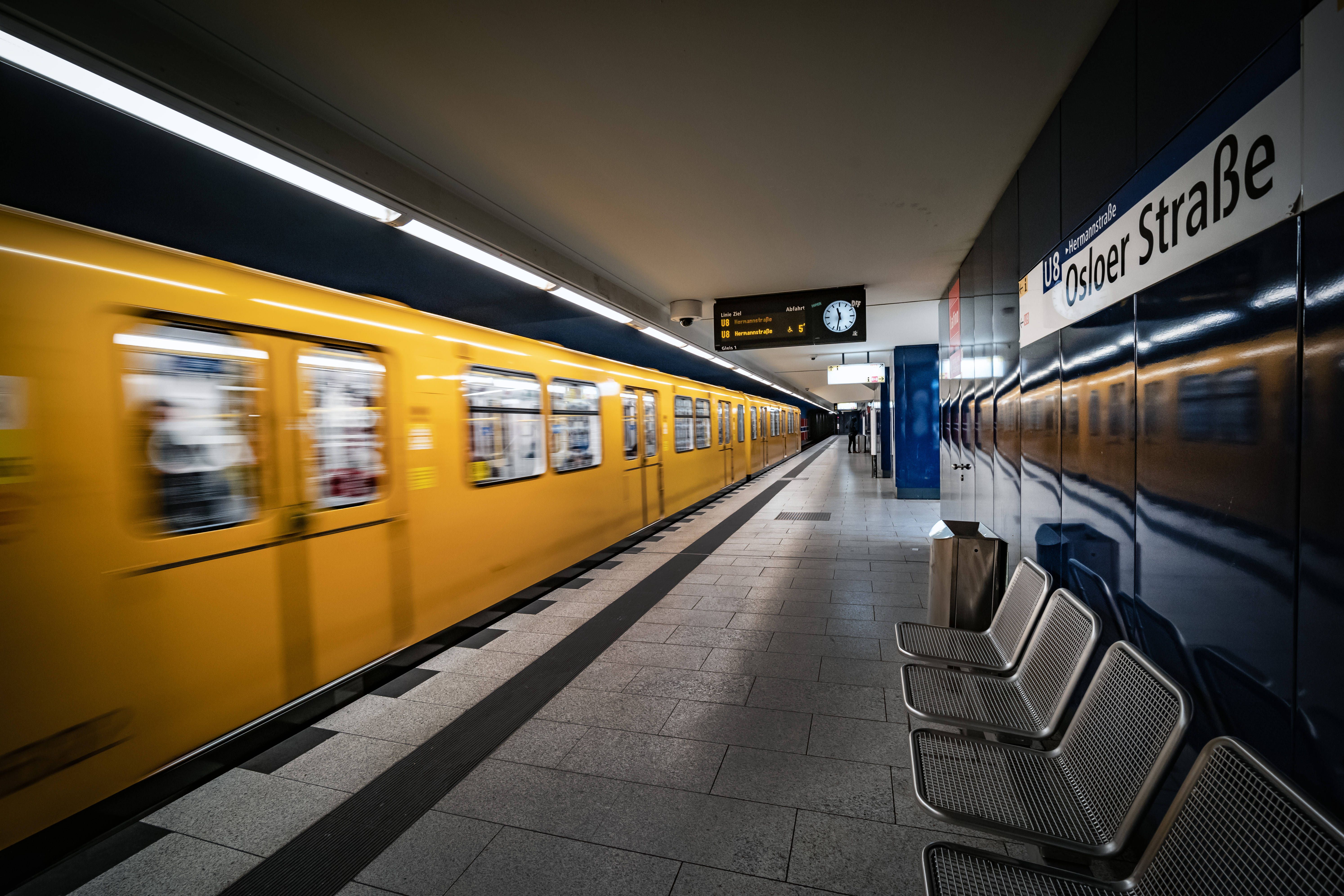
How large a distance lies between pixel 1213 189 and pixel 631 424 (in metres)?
6.00

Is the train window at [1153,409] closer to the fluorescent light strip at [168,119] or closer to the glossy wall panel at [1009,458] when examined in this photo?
the glossy wall panel at [1009,458]

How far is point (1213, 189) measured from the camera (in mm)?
1494

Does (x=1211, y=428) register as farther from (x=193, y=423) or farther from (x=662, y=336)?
(x=662, y=336)

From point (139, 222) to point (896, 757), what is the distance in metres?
5.86

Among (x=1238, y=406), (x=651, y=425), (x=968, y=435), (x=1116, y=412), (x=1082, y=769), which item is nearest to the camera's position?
(x=1238, y=406)

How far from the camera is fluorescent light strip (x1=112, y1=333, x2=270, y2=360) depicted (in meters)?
2.21

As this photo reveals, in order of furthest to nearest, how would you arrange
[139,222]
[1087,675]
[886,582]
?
[886,582] < [139,222] < [1087,675]

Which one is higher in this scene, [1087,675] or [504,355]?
[504,355]

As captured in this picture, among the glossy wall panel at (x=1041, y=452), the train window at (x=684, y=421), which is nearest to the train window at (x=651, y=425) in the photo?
the train window at (x=684, y=421)

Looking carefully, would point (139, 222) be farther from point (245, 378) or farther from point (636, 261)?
point (636, 261)

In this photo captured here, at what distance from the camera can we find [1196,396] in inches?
61.9

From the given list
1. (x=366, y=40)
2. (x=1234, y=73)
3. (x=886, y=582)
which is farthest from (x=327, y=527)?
(x=886, y=582)

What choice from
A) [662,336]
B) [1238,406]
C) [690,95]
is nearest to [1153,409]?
[1238,406]

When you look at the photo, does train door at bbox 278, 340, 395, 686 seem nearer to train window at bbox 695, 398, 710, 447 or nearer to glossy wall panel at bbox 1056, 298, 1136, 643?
glossy wall panel at bbox 1056, 298, 1136, 643
